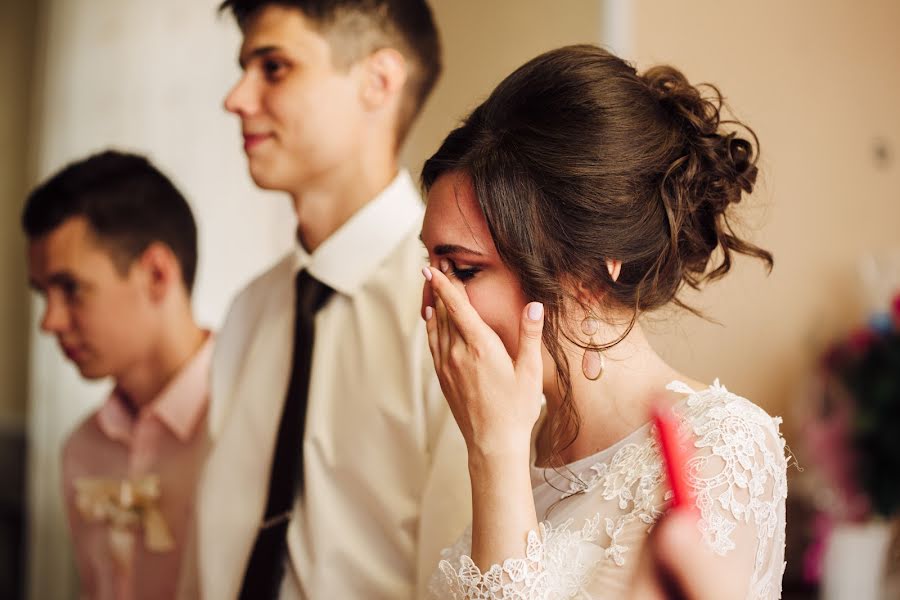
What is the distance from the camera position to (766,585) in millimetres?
902

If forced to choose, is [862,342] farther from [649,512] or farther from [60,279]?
[60,279]

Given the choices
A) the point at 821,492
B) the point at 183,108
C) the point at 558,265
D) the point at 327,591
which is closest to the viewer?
the point at 558,265

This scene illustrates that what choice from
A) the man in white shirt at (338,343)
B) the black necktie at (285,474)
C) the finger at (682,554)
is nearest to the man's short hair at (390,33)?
the man in white shirt at (338,343)

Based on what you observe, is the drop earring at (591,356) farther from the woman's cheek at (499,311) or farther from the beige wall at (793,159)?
the beige wall at (793,159)

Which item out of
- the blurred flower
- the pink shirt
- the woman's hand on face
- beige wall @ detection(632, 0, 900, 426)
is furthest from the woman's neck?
the pink shirt

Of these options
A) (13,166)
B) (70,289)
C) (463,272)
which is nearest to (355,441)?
Answer: (463,272)

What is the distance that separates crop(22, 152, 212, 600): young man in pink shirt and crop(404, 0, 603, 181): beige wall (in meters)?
0.68

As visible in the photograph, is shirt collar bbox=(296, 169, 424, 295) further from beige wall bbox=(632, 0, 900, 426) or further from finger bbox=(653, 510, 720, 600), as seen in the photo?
finger bbox=(653, 510, 720, 600)

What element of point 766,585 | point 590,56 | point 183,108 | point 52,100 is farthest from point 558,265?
point 52,100

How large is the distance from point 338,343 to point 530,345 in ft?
1.79

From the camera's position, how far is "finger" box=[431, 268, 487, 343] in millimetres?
977

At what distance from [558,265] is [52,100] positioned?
5.24 feet

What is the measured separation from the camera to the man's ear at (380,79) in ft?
4.85

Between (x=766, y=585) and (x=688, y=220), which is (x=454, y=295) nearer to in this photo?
(x=688, y=220)
